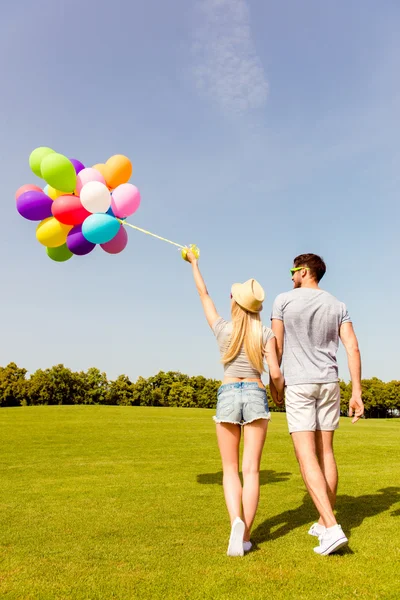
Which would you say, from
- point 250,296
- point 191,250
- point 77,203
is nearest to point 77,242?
point 77,203

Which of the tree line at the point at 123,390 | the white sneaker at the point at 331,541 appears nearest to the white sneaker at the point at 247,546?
the white sneaker at the point at 331,541

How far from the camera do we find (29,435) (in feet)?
51.0

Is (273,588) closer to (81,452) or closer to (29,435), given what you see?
(81,452)

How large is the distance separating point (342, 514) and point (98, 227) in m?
4.61

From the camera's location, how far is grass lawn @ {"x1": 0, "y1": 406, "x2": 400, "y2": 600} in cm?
345

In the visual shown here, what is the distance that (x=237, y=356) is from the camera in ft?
15.5

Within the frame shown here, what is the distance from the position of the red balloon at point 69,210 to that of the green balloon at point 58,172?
222 mm

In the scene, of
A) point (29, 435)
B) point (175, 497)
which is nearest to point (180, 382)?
point (29, 435)

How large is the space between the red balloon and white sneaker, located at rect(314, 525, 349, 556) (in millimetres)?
4934

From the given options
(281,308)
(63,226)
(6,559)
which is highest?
(63,226)

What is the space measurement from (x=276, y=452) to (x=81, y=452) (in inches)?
183

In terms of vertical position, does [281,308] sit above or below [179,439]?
above

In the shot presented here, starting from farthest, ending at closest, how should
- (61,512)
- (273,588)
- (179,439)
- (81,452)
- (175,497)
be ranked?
(179,439)
(81,452)
(175,497)
(61,512)
(273,588)

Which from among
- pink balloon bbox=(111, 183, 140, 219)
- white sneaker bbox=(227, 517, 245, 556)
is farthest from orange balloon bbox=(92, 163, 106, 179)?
white sneaker bbox=(227, 517, 245, 556)
